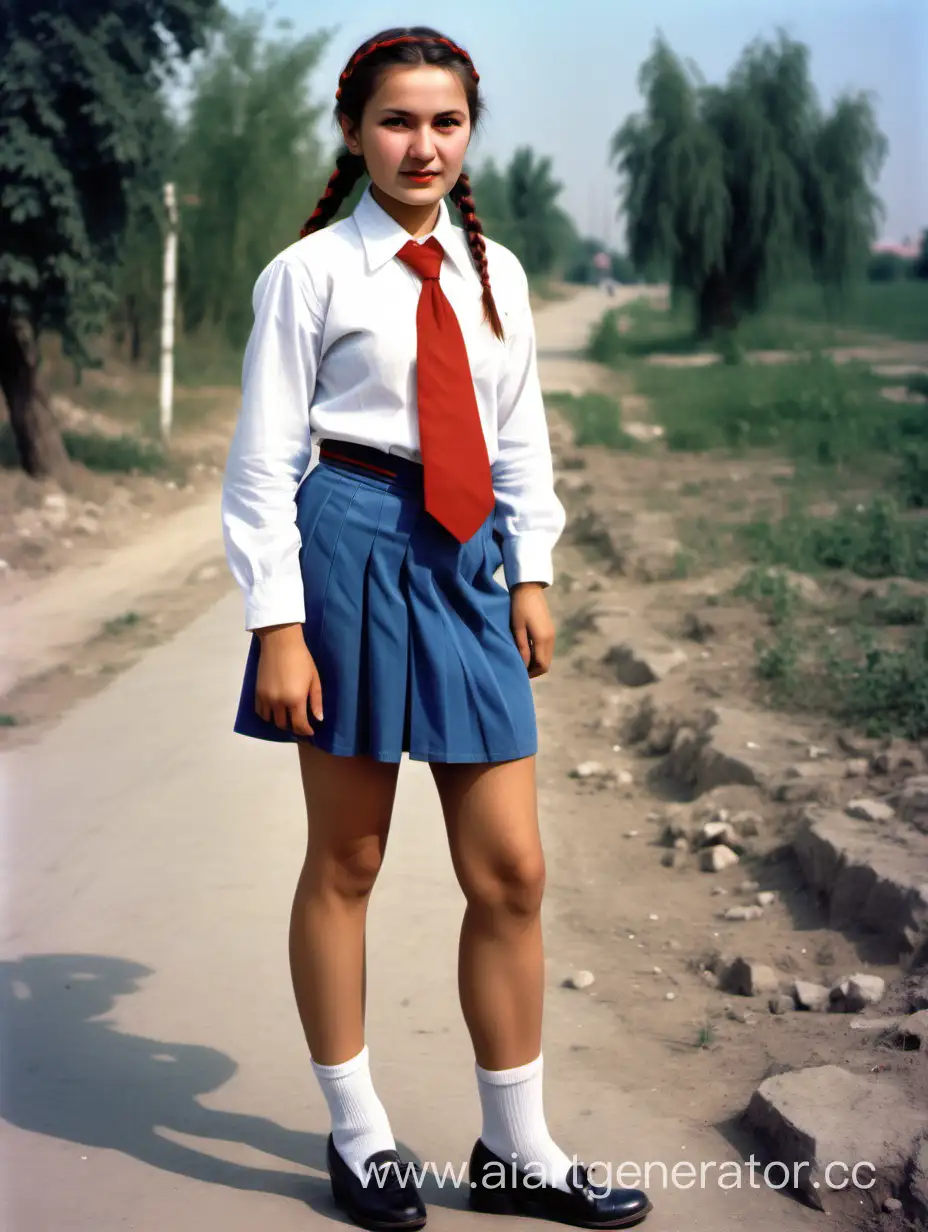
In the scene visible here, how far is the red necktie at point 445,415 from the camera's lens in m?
2.33

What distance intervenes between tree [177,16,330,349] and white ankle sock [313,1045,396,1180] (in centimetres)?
1798

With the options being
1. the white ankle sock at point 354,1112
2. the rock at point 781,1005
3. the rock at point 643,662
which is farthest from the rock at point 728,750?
the white ankle sock at point 354,1112

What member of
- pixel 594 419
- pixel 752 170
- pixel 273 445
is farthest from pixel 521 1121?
pixel 752 170

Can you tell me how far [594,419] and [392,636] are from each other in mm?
12872

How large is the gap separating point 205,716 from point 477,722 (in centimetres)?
335

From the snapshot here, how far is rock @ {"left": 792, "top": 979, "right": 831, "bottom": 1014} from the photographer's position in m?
3.33

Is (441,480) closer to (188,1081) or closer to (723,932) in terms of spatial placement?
(188,1081)

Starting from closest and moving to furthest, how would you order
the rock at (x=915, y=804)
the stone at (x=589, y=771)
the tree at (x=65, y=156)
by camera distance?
the rock at (x=915, y=804)
the stone at (x=589, y=771)
the tree at (x=65, y=156)

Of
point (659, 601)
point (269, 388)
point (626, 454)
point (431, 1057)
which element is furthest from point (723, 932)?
point (626, 454)

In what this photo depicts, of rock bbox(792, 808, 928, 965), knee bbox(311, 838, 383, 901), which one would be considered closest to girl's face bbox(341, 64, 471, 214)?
knee bbox(311, 838, 383, 901)

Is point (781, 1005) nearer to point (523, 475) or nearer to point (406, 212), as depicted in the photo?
point (523, 475)

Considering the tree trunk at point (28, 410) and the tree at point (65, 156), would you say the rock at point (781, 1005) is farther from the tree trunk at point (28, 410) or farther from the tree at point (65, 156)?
the tree trunk at point (28, 410)

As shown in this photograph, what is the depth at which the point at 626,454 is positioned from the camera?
1319 cm

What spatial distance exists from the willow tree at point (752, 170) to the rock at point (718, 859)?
24.3m
